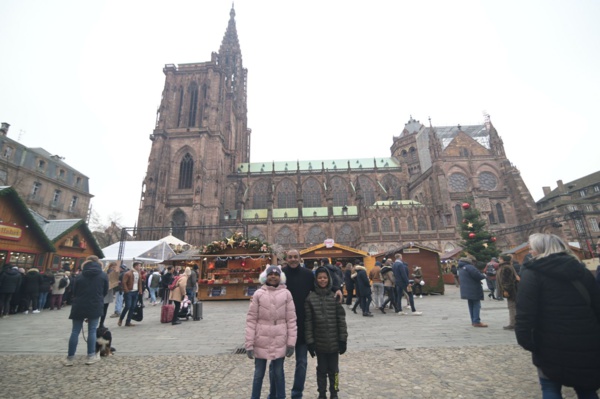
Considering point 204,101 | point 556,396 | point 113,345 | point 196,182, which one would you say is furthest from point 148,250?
point 204,101

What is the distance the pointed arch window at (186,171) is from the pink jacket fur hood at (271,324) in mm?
42012

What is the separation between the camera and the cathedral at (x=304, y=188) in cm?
3834

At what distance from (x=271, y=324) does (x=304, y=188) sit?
4722cm

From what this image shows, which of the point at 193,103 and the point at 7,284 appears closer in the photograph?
the point at 7,284

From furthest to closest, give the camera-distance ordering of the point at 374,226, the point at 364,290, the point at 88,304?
the point at 374,226, the point at 364,290, the point at 88,304

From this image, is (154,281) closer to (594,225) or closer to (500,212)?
(500,212)

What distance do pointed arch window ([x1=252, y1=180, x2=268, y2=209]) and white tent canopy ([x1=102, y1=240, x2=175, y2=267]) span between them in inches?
1029

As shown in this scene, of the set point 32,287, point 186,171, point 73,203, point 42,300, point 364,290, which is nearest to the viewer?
point 364,290

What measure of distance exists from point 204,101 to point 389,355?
48.6 metres

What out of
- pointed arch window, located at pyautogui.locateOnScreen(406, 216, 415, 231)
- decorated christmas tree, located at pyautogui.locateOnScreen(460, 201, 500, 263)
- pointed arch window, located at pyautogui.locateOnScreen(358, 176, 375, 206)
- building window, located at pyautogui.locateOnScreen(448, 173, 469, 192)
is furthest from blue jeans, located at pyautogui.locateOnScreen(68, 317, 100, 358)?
pointed arch window, located at pyautogui.locateOnScreen(358, 176, 375, 206)

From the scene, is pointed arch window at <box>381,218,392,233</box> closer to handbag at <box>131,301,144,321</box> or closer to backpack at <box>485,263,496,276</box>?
backpack at <box>485,263,496,276</box>

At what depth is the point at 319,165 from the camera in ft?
186

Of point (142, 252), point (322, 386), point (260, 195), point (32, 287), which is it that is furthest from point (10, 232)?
point (260, 195)

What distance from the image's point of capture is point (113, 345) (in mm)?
6488
